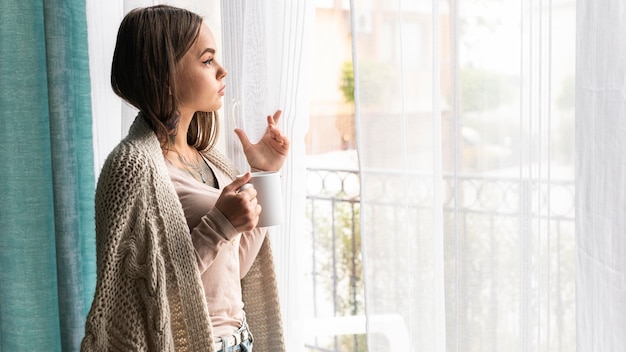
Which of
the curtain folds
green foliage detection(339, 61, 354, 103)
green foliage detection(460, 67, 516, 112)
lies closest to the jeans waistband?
the curtain folds

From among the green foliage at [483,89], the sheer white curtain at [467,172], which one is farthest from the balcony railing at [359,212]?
the green foliage at [483,89]

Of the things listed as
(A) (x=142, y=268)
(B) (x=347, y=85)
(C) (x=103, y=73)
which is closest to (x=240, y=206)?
(A) (x=142, y=268)

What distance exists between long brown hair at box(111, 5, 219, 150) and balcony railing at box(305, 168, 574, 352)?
0.37 meters

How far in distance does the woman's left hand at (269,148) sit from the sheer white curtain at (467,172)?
168mm

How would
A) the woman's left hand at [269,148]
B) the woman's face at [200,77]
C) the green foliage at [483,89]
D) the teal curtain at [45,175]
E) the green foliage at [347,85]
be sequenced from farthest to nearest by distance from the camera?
the green foliage at [347,85], the teal curtain at [45,175], the woman's left hand at [269,148], the woman's face at [200,77], the green foliage at [483,89]

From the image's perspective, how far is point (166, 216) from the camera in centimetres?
112

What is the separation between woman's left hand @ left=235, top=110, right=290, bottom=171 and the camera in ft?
4.23

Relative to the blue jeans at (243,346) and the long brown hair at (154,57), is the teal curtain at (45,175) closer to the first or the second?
the long brown hair at (154,57)

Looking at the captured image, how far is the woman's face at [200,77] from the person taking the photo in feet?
3.86

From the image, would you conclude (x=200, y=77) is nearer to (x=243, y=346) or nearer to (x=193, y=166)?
(x=193, y=166)

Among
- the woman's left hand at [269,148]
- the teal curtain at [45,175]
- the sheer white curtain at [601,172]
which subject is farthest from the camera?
the teal curtain at [45,175]

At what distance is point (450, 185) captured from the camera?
1.12 metres

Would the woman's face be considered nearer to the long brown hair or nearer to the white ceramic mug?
the long brown hair

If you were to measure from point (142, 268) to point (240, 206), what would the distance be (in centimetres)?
19
